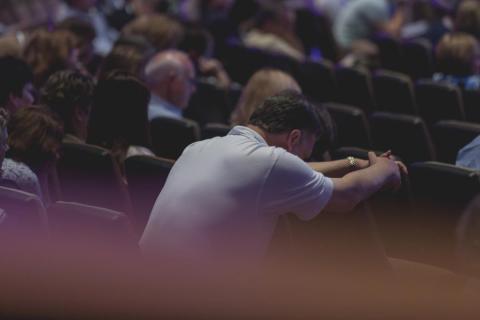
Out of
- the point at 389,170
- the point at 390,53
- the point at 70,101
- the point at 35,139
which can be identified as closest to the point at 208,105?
the point at 70,101

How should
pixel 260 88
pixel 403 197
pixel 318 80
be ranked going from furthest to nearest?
pixel 318 80 → pixel 260 88 → pixel 403 197

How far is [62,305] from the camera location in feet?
3.56

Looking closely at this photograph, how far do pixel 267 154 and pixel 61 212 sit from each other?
1.91 ft

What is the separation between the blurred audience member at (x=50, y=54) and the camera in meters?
5.29

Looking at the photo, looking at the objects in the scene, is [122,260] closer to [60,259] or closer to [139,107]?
[60,259]

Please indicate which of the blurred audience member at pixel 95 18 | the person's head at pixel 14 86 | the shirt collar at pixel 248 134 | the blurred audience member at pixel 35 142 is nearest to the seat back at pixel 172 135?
the person's head at pixel 14 86

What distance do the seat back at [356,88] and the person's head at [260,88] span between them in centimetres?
156

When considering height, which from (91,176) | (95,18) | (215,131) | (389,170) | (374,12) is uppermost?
(374,12)

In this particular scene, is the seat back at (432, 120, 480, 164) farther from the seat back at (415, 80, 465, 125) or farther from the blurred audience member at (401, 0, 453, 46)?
the blurred audience member at (401, 0, 453, 46)

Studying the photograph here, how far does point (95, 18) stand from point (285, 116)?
20.3 feet

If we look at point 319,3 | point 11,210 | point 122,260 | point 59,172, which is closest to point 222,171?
point 11,210

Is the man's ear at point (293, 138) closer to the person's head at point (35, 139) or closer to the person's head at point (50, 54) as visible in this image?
the person's head at point (35, 139)

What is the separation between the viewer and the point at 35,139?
3.38 meters

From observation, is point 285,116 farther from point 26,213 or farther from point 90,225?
point 26,213
